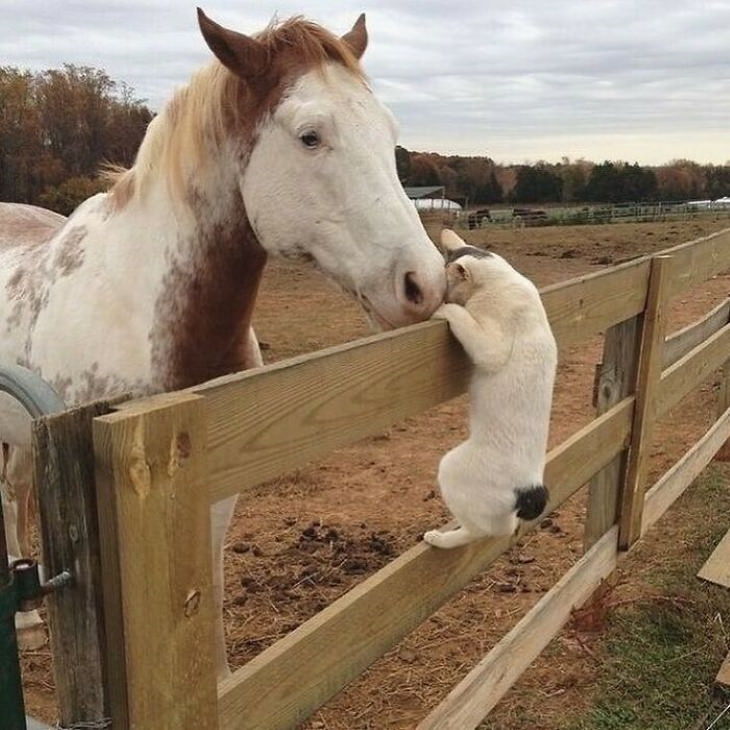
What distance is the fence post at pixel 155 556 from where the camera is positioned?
103 centimetres

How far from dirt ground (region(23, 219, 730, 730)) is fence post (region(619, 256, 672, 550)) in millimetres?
559

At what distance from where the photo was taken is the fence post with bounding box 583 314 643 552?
3.20m

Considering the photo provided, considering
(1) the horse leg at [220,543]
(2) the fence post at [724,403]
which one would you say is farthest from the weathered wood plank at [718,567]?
(1) the horse leg at [220,543]

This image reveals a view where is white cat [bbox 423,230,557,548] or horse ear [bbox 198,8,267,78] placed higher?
horse ear [bbox 198,8,267,78]

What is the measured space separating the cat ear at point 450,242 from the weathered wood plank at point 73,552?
1197mm

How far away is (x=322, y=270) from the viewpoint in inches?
89.0

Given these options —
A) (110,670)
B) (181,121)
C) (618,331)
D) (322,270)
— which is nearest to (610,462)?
(618,331)

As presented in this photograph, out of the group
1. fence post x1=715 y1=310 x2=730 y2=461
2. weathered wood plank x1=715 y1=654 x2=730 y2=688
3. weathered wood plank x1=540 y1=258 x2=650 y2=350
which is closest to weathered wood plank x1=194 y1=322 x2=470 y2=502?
weathered wood plank x1=540 y1=258 x2=650 y2=350

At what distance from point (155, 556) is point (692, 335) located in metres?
3.93

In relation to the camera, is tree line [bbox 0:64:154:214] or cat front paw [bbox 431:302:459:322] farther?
tree line [bbox 0:64:154:214]

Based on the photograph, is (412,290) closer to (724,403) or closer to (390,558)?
(390,558)

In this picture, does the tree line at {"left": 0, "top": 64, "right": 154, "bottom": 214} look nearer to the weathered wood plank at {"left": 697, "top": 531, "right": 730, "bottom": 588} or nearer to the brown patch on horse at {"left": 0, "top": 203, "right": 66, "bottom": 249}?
the brown patch on horse at {"left": 0, "top": 203, "right": 66, "bottom": 249}

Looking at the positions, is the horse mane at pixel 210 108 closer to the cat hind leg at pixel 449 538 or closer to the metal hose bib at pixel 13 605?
the cat hind leg at pixel 449 538

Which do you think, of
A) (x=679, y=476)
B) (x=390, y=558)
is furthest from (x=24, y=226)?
(x=679, y=476)
